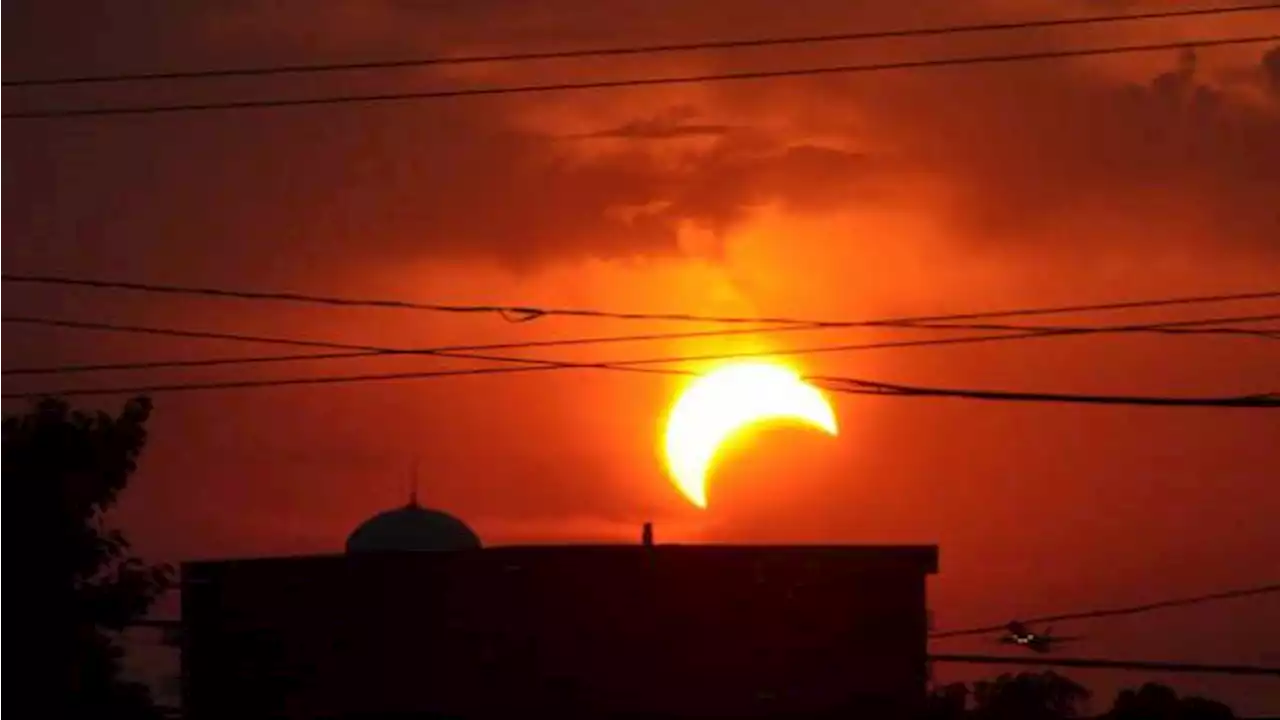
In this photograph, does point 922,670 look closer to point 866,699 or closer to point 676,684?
point 866,699

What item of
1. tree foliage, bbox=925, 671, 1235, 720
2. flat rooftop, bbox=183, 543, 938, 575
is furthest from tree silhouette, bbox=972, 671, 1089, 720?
flat rooftop, bbox=183, 543, 938, 575

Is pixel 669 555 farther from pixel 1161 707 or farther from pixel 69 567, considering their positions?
pixel 1161 707

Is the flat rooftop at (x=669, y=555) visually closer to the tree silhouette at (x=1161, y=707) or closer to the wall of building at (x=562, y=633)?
the wall of building at (x=562, y=633)

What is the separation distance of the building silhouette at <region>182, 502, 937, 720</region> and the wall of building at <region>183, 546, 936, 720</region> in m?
0.03

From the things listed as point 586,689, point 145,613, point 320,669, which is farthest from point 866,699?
point 145,613

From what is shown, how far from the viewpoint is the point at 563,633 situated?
178 feet

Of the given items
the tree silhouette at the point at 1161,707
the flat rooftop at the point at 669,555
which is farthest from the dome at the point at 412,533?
the tree silhouette at the point at 1161,707

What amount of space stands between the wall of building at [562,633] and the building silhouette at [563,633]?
1.2 inches

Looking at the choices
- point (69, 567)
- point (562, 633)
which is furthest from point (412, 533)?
point (69, 567)

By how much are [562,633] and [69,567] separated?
982 inches

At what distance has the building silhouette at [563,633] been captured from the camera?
173 ft

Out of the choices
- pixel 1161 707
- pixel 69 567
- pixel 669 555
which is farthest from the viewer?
pixel 1161 707

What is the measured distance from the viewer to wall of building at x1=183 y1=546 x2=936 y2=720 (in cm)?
5269

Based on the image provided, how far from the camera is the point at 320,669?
54406 mm
